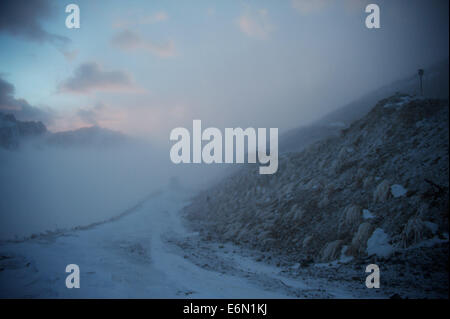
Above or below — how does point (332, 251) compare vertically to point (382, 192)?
below

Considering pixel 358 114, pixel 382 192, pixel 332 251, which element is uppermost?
pixel 358 114

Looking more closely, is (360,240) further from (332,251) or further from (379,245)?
(332,251)

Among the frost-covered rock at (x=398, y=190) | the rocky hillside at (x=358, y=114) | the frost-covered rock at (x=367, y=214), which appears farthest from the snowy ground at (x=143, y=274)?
the rocky hillside at (x=358, y=114)

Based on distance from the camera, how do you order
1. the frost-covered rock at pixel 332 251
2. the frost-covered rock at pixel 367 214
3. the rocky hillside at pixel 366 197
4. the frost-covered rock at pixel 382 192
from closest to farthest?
the rocky hillside at pixel 366 197
the frost-covered rock at pixel 332 251
the frost-covered rock at pixel 367 214
the frost-covered rock at pixel 382 192

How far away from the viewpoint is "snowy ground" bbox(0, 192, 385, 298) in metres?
7.53

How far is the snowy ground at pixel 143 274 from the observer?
753 cm

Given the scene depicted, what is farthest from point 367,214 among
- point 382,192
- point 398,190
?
point 398,190

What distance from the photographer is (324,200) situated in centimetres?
1590

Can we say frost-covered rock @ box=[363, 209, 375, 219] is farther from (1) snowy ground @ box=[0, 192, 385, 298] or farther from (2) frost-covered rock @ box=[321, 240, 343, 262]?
(1) snowy ground @ box=[0, 192, 385, 298]

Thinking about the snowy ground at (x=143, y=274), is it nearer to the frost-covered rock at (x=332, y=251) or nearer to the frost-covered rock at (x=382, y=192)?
the frost-covered rock at (x=332, y=251)

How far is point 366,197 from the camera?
45.4 ft

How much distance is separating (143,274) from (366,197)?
15167 mm

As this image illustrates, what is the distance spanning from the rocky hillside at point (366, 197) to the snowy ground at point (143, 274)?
3.14m
